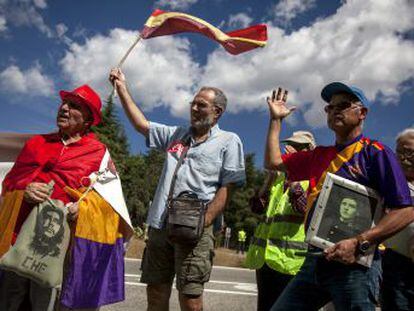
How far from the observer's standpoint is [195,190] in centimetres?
384

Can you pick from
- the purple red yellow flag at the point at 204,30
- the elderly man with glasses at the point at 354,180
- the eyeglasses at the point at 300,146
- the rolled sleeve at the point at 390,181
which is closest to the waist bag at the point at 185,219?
the elderly man with glasses at the point at 354,180

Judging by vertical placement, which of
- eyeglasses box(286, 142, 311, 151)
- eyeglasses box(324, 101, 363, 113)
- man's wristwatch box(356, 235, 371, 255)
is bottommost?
man's wristwatch box(356, 235, 371, 255)

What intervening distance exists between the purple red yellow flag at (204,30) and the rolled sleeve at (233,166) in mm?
1211

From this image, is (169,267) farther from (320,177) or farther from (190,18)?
(190,18)

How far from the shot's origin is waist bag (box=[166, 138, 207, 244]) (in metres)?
3.58

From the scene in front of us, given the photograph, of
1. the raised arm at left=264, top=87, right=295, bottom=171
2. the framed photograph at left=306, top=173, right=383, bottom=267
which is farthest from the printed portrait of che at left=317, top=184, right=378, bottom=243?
the raised arm at left=264, top=87, right=295, bottom=171

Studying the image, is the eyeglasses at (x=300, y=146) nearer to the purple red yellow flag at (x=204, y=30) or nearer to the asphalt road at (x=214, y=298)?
the purple red yellow flag at (x=204, y=30)

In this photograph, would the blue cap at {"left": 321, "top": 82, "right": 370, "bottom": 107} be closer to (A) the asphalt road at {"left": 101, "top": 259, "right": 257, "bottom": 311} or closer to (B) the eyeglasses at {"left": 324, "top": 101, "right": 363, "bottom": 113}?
(B) the eyeglasses at {"left": 324, "top": 101, "right": 363, "bottom": 113}

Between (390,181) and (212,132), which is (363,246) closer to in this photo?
(390,181)

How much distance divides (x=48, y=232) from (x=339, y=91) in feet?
7.22

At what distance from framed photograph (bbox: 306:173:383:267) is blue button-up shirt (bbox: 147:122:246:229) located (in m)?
1.19

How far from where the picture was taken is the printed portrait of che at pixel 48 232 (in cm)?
320

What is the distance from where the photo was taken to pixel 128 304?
272 inches

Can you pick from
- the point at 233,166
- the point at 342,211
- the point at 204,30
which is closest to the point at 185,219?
the point at 233,166
